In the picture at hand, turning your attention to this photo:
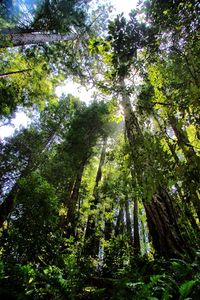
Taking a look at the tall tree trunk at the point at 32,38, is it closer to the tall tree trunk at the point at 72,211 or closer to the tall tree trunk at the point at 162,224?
the tall tree trunk at the point at 162,224

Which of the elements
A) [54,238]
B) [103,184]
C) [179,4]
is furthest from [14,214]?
[179,4]

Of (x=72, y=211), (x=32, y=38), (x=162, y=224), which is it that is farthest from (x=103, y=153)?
(x=162, y=224)

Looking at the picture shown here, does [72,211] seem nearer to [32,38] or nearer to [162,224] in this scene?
[162,224]

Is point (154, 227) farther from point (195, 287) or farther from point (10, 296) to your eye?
point (10, 296)

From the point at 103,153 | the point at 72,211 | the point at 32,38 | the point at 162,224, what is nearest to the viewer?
the point at 162,224

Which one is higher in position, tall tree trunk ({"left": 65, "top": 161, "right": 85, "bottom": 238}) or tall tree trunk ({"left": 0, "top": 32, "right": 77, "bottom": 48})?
tall tree trunk ({"left": 0, "top": 32, "right": 77, "bottom": 48})

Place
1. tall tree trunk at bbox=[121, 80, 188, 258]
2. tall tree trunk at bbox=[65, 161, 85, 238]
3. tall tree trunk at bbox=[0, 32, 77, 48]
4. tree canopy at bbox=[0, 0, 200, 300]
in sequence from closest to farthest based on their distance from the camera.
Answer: tree canopy at bbox=[0, 0, 200, 300] < tall tree trunk at bbox=[121, 80, 188, 258] < tall tree trunk at bbox=[0, 32, 77, 48] < tall tree trunk at bbox=[65, 161, 85, 238]

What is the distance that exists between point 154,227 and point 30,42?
808cm

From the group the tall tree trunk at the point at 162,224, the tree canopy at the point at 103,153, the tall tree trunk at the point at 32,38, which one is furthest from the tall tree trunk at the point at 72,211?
the tall tree trunk at the point at 32,38

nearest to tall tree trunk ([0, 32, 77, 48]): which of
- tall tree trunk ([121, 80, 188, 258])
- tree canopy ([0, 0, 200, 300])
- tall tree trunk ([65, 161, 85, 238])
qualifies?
tree canopy ([0, 0, 200, 300])

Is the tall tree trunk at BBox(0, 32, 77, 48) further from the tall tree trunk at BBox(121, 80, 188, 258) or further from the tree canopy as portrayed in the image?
the tall tree trunk at BBox(121, 80, 188, 258)

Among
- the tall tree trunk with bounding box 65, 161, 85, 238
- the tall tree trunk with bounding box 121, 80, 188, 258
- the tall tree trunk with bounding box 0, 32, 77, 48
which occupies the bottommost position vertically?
the tall tree trunk with bounding box 121, 80, 188, 258

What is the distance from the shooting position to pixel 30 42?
8.26 meters

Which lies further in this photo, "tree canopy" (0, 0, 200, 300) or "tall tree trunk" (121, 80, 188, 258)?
Result: "tall tree trunk" (121, 80, 188, 258)
